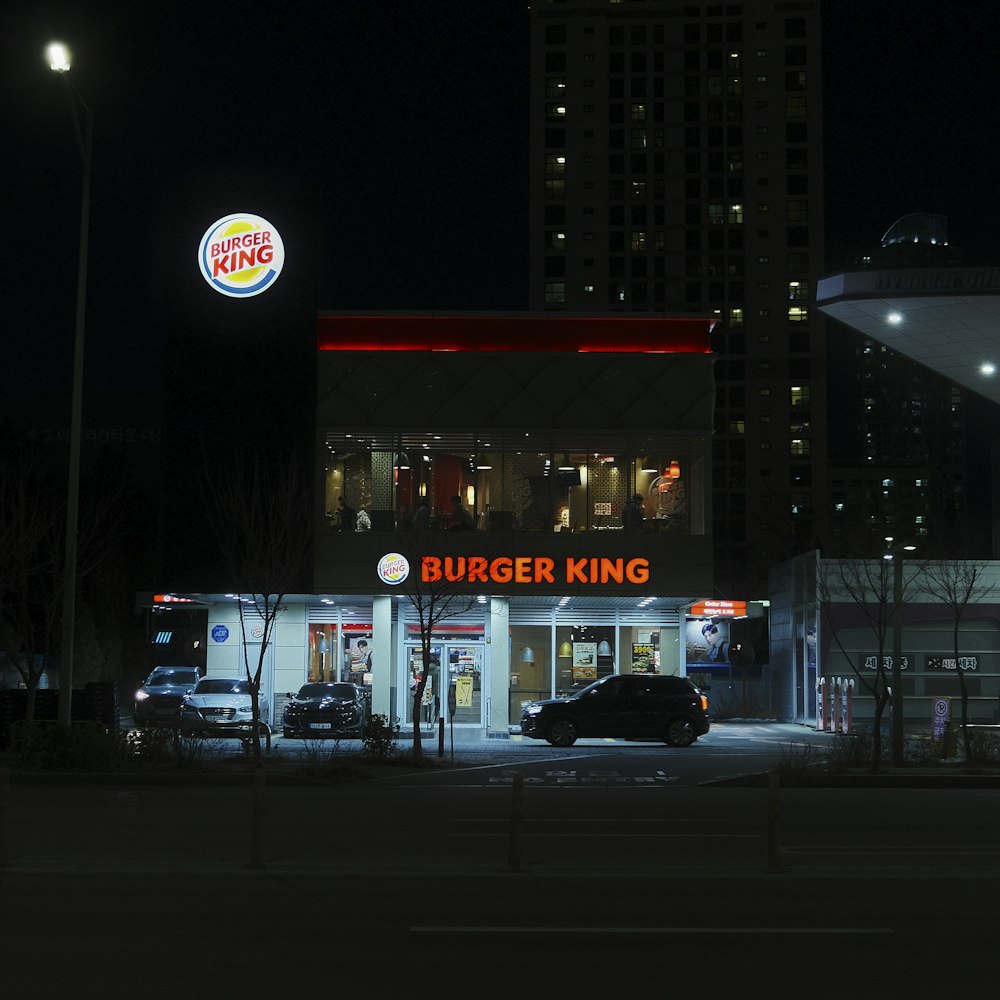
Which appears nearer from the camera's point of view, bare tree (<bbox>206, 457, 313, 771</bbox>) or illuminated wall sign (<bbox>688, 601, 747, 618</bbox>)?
bare tree (<bbox>206, 457, 313, 771</bbox>)

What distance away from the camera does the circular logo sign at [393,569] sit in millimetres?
33625

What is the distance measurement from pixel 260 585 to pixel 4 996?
2262 cm

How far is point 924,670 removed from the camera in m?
37.2

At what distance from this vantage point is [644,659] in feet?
120

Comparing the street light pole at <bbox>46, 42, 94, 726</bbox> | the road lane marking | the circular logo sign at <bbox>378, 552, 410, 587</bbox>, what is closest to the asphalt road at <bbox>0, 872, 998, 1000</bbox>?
the road lane marking

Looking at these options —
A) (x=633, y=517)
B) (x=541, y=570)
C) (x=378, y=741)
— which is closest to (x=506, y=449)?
(x=541, y=570)

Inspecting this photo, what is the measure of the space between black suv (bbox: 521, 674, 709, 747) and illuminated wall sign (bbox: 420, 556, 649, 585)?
137 inches

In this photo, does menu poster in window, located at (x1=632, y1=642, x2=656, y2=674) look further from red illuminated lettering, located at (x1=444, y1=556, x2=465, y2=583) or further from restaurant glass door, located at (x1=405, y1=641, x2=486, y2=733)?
red illuminated lettering, located at (x1=444, y1=556, x2=465, y2=583)

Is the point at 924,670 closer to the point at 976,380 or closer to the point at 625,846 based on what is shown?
the point at 976,380

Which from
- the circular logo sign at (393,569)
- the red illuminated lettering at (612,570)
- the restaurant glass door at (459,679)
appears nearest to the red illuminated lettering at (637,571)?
the red illuminated lettering at (612,570)

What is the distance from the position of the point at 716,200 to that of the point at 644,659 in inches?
3132

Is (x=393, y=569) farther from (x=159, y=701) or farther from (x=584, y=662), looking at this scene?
(x=159, y=701)

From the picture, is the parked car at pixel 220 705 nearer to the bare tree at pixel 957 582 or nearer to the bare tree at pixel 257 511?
the bare tree at pixel 257 511

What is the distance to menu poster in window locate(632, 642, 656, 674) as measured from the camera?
36.5 meters
